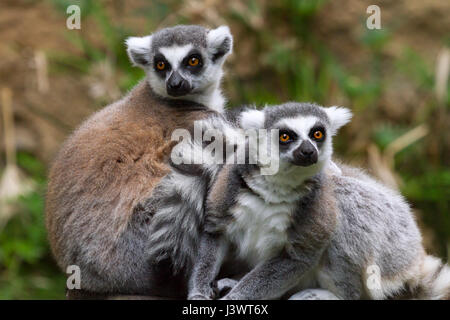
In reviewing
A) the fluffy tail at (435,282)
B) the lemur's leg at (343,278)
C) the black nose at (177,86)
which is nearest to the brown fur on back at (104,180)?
the black nose at (177,86)

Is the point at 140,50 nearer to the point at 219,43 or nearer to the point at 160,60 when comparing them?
the point at 160,60

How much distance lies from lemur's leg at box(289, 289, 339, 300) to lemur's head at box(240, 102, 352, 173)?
71 centimetres

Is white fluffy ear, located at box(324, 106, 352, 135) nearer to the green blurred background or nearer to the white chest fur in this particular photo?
the white chest fur

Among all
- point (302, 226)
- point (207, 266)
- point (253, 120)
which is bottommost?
point (207, 266)

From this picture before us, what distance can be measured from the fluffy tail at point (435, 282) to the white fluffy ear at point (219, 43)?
2.06 metres

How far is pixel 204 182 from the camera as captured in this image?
3729 mm

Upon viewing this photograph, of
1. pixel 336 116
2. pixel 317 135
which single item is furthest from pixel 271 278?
pixel 336 116

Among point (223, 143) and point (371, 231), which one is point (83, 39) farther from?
point (371, 231)

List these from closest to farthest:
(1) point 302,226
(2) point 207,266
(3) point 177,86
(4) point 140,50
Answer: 1. (1) point 302,226
2. (2) point 207,266
3. (3) point 177,86
4. (4) point 140,50

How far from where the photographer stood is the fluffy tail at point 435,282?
3844mm

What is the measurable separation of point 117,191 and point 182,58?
3.92ft

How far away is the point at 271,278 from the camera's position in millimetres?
3422

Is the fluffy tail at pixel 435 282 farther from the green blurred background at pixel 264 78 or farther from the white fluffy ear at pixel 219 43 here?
the green blurred background at pixel 264 78

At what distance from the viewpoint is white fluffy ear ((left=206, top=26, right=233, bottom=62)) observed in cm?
470
